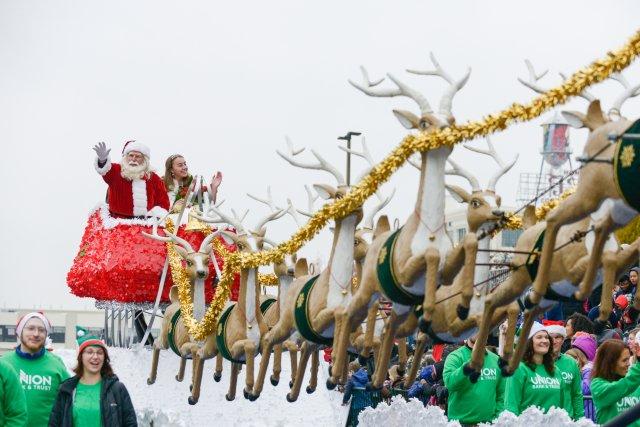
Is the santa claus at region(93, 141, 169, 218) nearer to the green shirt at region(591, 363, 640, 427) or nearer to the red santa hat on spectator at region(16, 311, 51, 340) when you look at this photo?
the red santa hat on spectator at region(16, 311, 51, 340)

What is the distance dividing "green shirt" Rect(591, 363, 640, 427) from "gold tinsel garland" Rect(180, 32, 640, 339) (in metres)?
2.05

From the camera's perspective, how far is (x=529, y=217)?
11.4m

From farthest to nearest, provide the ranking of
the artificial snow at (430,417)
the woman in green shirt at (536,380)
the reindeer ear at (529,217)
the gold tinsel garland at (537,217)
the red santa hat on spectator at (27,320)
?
the woman in green shirt at (536,380)
the red santa hat on spectator at (27,320)
the gold tinsel garland at (537,217)
the artificial snow at (430,417)
the reindeer ear at (529,217)

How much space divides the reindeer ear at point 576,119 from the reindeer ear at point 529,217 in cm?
159

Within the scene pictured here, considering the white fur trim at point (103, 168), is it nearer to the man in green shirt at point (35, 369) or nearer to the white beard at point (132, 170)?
the white beard at point (132, 170)

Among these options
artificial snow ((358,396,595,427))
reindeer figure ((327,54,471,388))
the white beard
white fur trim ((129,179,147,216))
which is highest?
the white beard

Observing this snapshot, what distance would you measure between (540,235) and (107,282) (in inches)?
399

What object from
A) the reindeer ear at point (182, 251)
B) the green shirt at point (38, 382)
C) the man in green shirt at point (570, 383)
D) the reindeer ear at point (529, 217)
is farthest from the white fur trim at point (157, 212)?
the reindeer ear at point (529, 217)

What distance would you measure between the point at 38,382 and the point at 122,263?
7.92 meters

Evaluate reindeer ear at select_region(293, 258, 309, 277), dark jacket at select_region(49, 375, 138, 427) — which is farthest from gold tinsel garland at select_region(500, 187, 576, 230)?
reindeer ear at select_region(293, 258, 309, 277)

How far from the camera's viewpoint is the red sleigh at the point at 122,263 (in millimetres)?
19875

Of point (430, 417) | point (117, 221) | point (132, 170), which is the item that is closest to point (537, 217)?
point (430, 417)

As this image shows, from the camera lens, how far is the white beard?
2020 centimetres

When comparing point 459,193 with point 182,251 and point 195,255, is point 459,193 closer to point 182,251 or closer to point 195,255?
point 195,255
